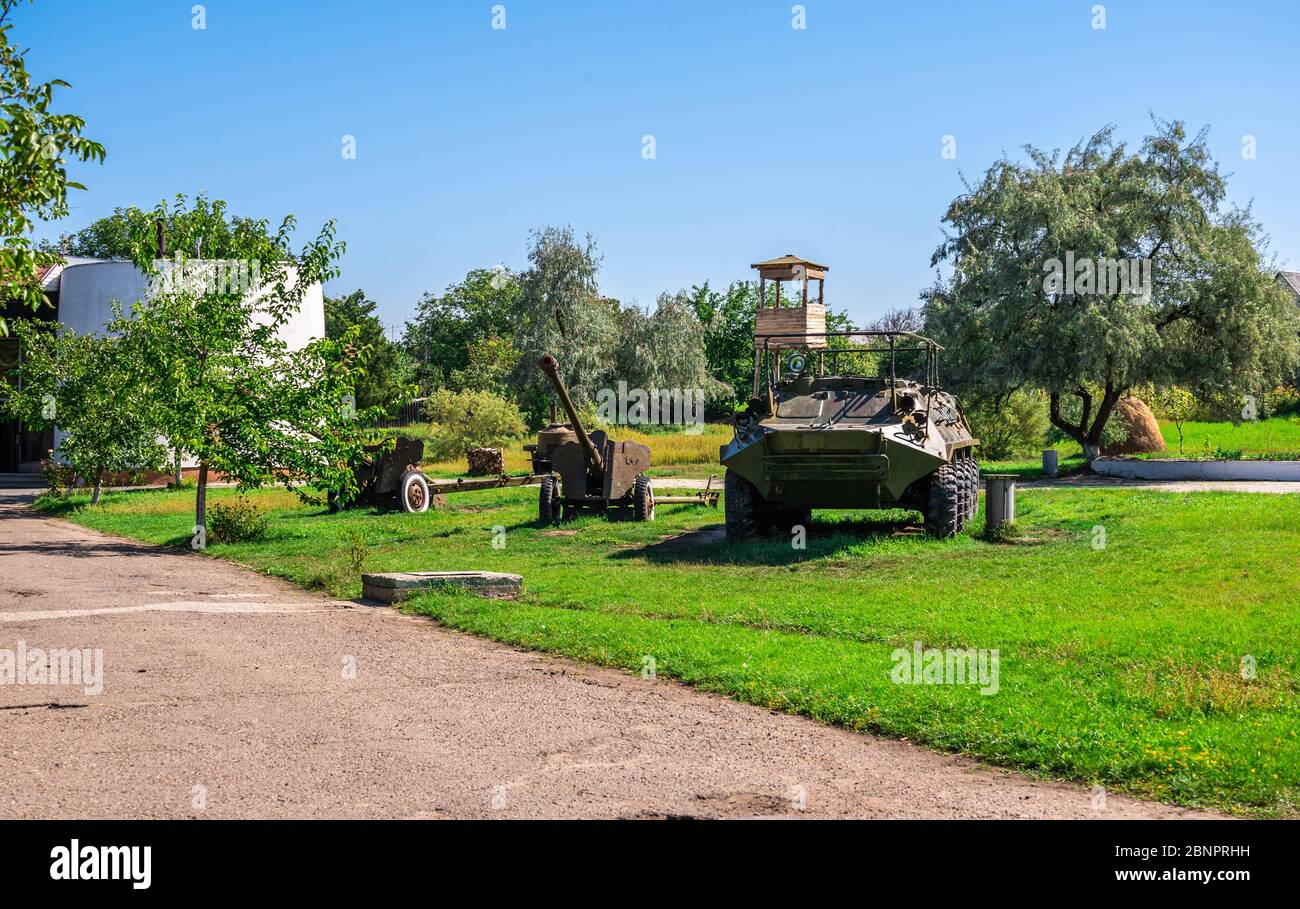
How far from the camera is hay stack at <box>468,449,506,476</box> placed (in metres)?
35.6

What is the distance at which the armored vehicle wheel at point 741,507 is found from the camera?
59.6ft

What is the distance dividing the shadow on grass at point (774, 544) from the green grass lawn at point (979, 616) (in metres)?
0.08

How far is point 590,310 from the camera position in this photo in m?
62.1

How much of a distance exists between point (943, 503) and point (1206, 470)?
12.3 m

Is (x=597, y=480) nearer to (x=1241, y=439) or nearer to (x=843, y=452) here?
(x=843, y=452)

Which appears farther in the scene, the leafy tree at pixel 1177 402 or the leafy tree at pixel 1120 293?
the leafy tree at pixel 1177 402

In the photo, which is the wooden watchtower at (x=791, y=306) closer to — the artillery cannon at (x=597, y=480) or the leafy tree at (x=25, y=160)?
the artillery cannon at (x=597, y=480)

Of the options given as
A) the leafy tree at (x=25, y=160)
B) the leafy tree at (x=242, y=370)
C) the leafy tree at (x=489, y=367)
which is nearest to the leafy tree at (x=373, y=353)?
the leafy tree at (x=489, y=367)

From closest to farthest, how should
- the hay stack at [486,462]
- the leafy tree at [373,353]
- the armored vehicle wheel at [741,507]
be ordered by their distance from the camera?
the armored vehicle wheel at [741,507]
the hay stack at [486,462]
the leafy tree at [373,353]

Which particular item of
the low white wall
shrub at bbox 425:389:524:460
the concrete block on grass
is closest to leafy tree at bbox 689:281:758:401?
shrub at bbox 425:389:524:460

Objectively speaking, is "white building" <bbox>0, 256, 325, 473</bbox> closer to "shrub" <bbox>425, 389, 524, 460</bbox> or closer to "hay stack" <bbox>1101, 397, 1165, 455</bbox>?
"shrub" <bbox>425, 389, 524, 460</bbox>
